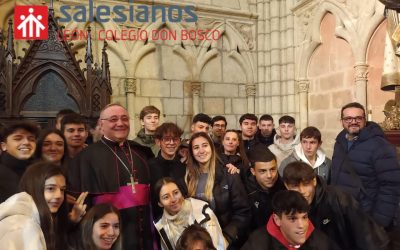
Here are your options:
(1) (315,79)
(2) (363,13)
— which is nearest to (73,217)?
(2) (363,13)

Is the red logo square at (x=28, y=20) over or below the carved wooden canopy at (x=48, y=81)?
over

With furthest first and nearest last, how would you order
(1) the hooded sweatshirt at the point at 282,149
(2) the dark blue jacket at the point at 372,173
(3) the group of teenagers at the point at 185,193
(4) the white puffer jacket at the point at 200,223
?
(1) the hooded sweatshirt at the point at 282,149 < (2) the dark blue jacket at the point at 372,173 < (4) the white puffer jacket at the point at 200,223 < (3) the group of teenagers at the point at 185,193

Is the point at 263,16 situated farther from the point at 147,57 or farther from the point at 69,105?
the point at 69,105

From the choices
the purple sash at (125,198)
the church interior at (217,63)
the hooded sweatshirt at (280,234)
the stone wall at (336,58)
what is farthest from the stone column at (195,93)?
the hooded sweatshirt at (280,234)

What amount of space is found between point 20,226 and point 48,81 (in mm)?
3446

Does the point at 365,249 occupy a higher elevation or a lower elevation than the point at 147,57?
lower

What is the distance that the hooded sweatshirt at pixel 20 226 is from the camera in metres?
1.45

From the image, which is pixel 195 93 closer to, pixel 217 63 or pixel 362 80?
pixel 217 63

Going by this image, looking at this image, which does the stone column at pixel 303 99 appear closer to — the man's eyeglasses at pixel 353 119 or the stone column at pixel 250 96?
the stone column at pixel 250 96

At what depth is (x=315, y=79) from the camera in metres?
6.35

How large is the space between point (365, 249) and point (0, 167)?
7.52 ft

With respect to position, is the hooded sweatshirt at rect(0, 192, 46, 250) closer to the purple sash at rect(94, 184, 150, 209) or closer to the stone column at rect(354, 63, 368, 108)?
the purple sash at rect(94, 184, 150, 209)

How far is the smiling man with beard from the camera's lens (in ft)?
8.01

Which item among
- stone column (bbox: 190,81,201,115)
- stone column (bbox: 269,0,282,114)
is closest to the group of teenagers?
stone column (bbox: 190,81,201,115)
